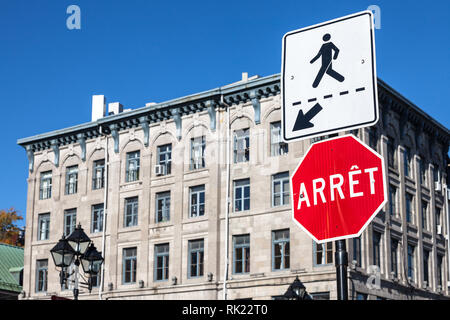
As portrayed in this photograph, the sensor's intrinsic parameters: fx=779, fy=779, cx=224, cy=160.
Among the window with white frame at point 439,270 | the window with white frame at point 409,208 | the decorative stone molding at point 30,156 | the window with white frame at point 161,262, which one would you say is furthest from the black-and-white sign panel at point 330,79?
the decorative stone molding at point 30,156

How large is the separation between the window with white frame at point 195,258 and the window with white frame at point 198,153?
396 centimetres

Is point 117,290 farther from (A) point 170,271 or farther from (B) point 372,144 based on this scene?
(B) point 372,144

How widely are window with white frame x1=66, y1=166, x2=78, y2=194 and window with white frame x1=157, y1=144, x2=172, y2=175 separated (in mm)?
6312

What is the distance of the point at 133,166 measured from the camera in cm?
4359

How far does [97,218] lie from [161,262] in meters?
5.40

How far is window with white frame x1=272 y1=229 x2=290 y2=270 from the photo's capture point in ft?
123

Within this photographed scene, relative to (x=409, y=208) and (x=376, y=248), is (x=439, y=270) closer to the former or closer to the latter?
(x=409, y=208)

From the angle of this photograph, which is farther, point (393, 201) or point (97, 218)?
point (97, 218)

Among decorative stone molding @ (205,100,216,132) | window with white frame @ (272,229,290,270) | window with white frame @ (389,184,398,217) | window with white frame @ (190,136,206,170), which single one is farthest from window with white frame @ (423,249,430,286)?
decorative stone molding @ (205,100,216,132)

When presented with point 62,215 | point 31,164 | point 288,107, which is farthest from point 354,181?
point 31,164

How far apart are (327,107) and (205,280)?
33.4 meters

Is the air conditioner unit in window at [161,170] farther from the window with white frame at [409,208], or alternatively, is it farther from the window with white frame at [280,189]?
the window with white frame at [409,208]

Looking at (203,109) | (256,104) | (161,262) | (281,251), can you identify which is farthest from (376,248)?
(203,109)

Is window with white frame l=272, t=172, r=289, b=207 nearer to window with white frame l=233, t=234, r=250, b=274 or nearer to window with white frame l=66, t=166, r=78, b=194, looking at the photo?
window with white frame l=233, t=234, r=250, b=274
